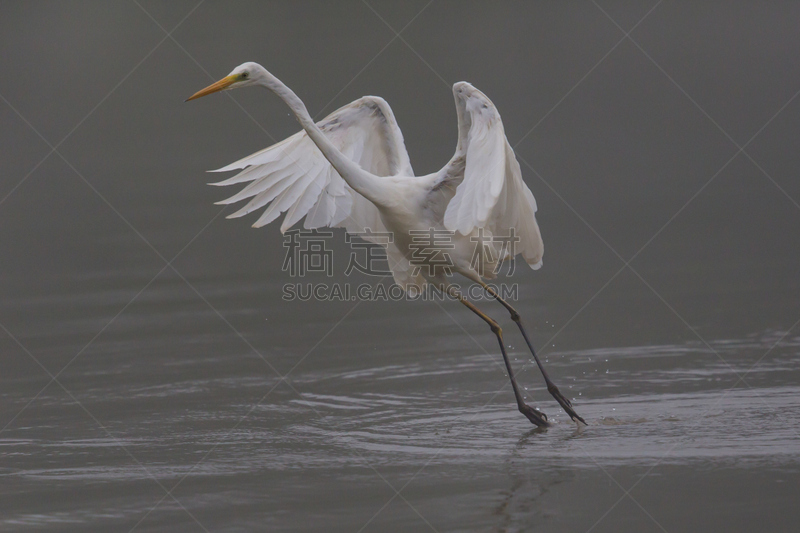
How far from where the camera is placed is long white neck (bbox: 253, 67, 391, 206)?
5.80 meters

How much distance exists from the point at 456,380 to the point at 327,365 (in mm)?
956

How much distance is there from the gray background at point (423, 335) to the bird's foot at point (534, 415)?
96 mm

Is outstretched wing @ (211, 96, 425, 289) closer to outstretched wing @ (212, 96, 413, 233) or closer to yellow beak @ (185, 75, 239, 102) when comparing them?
outstretched wing @ (212, 96, 413, 233)

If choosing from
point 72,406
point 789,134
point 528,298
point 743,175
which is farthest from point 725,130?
point 72,406

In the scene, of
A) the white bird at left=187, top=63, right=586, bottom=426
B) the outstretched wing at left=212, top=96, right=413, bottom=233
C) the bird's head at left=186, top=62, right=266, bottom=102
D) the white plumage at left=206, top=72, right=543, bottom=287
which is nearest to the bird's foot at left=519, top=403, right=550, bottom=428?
the white bird at left=187, top=63, right=586, bottom=426

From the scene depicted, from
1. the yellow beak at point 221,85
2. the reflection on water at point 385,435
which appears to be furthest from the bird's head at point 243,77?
the reflection on water at point 385,435

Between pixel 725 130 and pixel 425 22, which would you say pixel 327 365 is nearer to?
pixel 725 130

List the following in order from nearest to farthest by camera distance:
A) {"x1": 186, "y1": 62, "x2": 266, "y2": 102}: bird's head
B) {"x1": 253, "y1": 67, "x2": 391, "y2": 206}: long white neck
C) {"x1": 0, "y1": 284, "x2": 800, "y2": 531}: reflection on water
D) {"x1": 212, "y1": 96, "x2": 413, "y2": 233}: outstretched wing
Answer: {"x1": 0, "y1": 284, "x2": 800, "y2": 531}: reflection on water, {"x1": 186, "y1": 62, "x2": 266, "y2": 102}: bird's head, {"x1": 253, "y1": 67, "x2": 391, "y2": 206}: long white neck, {"x1": 212, "y1": 96, "x2": 413, "y2": 233}: outstretched wing

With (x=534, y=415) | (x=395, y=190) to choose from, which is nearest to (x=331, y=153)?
(x=395, y=190)

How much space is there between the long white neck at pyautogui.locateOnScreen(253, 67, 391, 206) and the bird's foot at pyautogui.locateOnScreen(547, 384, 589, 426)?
4.68 feet

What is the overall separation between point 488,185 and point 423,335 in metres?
2.74

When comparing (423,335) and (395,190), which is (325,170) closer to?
(395,190)

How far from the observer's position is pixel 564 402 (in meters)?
5.94

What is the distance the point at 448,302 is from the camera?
8492 millimetres
